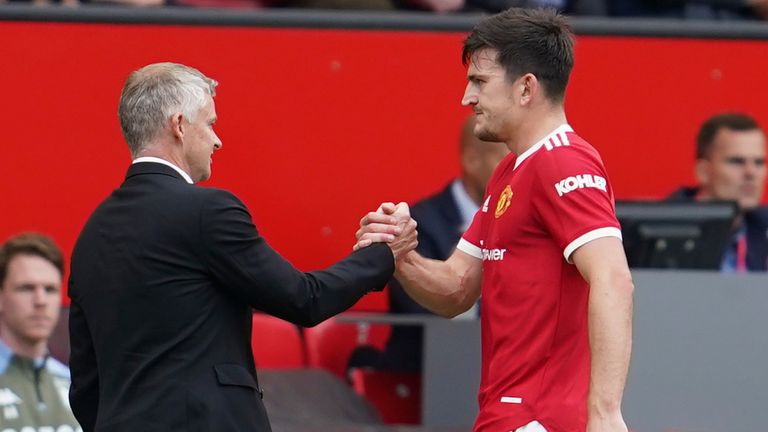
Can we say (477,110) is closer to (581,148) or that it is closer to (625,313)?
(581,148)

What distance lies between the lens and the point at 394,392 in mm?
6918

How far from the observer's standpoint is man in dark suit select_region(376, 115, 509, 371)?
6.87 m

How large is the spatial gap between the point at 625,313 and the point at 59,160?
3.75 m

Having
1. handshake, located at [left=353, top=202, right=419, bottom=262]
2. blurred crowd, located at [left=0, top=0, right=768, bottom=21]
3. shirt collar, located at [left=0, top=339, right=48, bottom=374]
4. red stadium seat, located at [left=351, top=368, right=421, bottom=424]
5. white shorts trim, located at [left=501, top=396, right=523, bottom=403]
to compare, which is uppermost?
blurred crowd, located at [left=0, top=0, right=768, bottom=21]

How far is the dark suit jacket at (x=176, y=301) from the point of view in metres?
4.12

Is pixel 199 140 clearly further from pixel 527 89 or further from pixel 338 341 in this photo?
pixel 338 341

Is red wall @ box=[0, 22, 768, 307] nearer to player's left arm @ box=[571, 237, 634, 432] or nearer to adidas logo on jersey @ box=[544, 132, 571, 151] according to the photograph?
adidas logo on jersey @ box=[544, 132, 571, 151]

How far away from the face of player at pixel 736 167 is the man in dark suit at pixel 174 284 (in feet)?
10.5

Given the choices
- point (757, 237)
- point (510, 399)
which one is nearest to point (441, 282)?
point (510, 399)

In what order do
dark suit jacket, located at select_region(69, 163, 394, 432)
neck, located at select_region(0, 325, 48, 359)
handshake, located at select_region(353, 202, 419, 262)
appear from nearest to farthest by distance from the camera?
1. dark suit jacket, located at select_region(69, 163, 394, 432)
2. handshake, located at select_region(353, 202, 419, 262)
3. neck, located at select_region(0, 325, 48, 359)

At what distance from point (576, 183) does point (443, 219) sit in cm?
277

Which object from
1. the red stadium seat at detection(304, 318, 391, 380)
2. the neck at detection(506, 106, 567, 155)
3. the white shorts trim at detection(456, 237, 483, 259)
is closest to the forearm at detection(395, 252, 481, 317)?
the white shorts trim at detection(456, 237, 483, 259)

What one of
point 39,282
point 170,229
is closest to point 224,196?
point 170,229

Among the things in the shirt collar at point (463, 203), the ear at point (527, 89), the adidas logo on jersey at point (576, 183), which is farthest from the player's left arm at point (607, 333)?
the shirt collar at point (463, 203)
